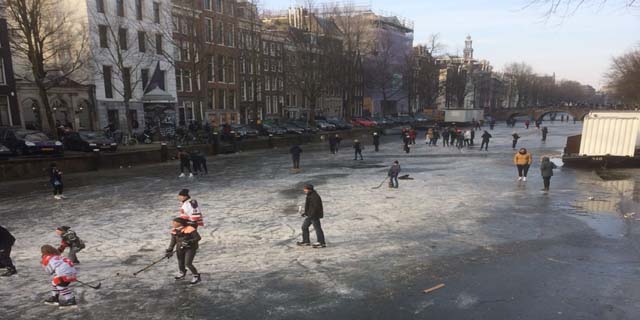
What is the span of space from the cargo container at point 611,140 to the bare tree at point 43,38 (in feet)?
99.4

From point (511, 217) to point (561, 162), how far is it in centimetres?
1472

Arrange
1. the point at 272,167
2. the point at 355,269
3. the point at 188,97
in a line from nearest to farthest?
the point at 355,269 → the point at 272,167 → the point at 188,97

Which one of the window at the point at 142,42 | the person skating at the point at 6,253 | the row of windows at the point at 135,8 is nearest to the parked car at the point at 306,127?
the window at the point at 142,42

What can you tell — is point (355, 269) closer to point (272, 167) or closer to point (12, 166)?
point (272, 167)

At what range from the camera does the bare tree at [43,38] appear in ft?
79.7

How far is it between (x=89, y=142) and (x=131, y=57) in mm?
17069

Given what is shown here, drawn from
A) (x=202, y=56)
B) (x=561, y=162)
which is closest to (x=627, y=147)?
(x=561, y=162)

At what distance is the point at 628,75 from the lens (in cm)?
5597

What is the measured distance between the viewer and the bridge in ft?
298

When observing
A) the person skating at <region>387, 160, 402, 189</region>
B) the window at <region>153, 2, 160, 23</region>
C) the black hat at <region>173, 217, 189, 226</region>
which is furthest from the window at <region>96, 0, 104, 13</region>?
the black hat at <region>173, 217, 189, 226</region>

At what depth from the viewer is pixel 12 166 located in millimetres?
19547

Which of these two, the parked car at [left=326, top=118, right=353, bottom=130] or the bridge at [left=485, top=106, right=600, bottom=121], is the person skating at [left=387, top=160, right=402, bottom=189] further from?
the bridge at [left=485, top=106, right=600, bottom=121]

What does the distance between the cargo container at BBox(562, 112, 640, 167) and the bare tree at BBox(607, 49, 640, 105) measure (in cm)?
3861

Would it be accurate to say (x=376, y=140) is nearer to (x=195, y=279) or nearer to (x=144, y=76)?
(x=144, y=76)
